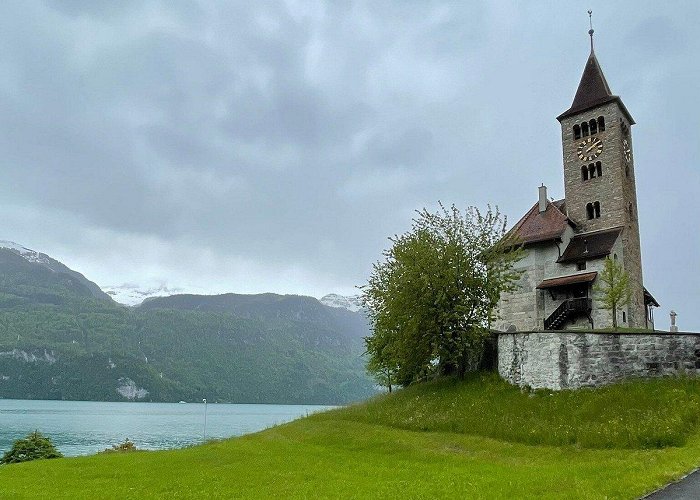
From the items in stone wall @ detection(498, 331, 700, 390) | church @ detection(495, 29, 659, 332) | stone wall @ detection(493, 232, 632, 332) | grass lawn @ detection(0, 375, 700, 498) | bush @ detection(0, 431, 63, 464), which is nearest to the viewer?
grass lawn @ detection(0, 375, 700, 498)

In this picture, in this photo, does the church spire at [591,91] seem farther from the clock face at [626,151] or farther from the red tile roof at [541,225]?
the red tile roof at [541,225]

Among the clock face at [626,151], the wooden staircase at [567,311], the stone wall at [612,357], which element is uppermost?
the clock face at [626,151]

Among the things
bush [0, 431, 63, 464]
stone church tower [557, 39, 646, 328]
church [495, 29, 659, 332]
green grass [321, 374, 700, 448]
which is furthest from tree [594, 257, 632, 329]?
bush [0, 431, 63, 464]

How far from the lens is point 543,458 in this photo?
953 inches

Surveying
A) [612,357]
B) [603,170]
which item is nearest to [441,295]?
[612,357]

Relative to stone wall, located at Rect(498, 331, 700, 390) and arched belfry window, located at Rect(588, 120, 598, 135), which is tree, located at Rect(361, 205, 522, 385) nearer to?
stone wall, located at Rect(498, 331, 700, 390)

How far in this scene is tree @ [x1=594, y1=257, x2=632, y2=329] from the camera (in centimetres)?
4369

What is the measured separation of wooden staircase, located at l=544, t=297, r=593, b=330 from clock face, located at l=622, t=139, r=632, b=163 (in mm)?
14966

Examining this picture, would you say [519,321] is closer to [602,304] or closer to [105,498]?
[602,304]

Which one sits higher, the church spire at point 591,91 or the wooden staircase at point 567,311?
the church spire at point 591,91

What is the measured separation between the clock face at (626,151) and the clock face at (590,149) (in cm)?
214

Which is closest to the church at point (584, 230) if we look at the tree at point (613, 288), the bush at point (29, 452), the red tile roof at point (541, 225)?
the red tile roof at point (541, 225)

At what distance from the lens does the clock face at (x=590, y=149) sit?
5371 cm

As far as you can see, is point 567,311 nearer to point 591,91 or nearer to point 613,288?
point 613,288
